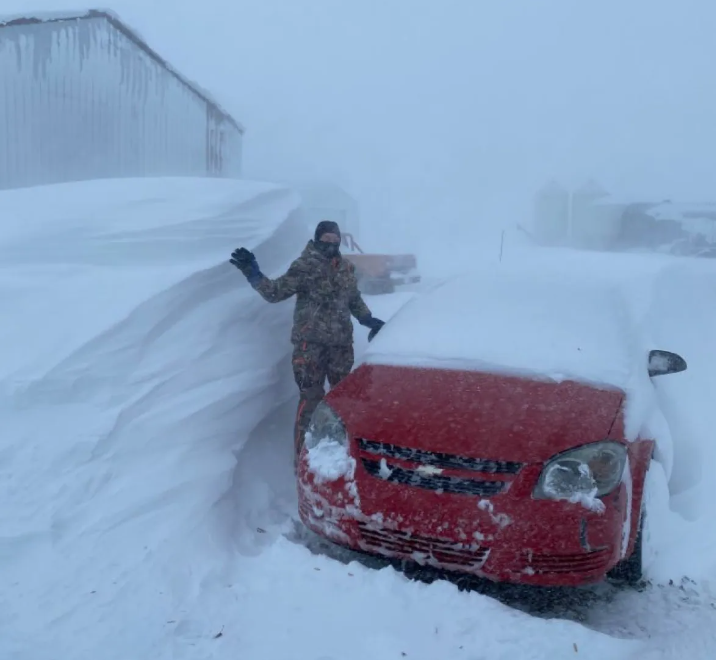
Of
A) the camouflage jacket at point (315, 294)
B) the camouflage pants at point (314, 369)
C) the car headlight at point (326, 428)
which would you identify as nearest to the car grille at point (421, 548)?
the car headlight at point (326, 428)

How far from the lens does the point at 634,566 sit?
3453 mm

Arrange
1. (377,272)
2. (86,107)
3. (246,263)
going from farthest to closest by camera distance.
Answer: (377,272) → (86,107) → (246,263)

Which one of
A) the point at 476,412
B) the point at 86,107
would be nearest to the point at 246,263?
the point at 476,412

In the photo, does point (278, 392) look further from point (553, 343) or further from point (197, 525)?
point (553, 343)

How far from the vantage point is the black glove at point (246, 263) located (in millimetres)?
4957

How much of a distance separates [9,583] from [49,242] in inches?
109

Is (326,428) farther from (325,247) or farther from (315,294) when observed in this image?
(325,247)

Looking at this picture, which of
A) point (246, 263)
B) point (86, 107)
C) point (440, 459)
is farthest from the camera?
point (86, 107)

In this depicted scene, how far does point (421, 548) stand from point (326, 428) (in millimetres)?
820

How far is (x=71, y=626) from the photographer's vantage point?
2.87m

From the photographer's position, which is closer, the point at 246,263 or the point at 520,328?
the point at 520,328

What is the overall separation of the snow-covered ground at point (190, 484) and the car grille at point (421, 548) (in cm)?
12

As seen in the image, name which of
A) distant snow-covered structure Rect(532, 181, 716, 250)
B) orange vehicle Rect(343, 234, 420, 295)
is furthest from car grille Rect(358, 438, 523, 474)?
distant snow-covered structure Rect(532, 181, 716, 250)

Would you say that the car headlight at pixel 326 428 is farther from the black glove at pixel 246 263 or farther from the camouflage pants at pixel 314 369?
the black glove at pixel 246 263
